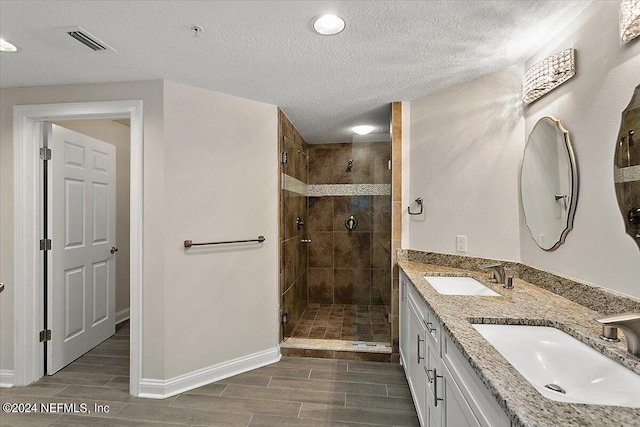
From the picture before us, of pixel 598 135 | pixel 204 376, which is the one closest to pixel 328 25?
pixel 598 135

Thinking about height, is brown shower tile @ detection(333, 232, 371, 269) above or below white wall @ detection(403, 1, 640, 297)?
below

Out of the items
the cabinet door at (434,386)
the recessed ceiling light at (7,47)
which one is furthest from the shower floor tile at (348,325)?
the recessed ceiling light at (7,47)

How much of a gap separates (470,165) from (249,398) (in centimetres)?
234

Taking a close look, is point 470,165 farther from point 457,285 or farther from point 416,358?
point 416,358

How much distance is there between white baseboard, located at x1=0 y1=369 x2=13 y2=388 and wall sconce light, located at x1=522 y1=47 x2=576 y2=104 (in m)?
4.14

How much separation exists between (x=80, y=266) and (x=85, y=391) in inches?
43.1

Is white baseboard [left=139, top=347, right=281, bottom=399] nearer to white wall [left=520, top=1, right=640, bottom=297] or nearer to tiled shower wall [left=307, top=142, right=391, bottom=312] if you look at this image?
tiled shower wall [left=307, top=142, right=391, bottom=312]

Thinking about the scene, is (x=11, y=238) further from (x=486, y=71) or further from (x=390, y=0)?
(x=486, y=71)

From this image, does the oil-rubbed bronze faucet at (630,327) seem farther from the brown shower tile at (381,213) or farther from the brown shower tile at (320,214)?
the brown shower tile at (320,214)

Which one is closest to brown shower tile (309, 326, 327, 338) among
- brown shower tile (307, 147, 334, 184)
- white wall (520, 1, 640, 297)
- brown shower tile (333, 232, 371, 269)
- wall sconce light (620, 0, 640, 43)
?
brown shower tile (333, 232, 371, 269)

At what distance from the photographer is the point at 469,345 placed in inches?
40.4

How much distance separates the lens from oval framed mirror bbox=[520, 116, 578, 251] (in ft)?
5.34

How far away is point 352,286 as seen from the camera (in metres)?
3.95

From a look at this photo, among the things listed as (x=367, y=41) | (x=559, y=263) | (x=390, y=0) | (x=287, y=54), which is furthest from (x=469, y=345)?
(x=287, y=54)
